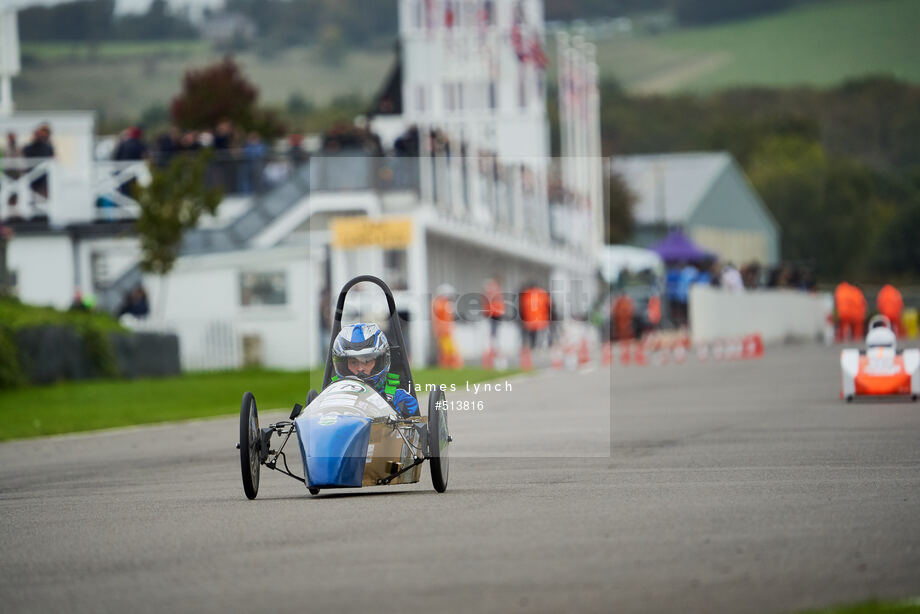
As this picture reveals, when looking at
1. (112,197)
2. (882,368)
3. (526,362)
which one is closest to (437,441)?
(882,368)

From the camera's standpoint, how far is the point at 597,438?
17.7 m

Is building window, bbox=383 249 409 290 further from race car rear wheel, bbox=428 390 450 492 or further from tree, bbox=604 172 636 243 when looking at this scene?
tree, bbox=604 172 636 243

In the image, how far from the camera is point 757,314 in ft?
150

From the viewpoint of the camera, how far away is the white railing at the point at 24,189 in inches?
1636

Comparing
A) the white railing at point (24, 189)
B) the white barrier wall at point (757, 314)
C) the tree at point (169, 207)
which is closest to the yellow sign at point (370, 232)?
the tree at point (169, 207)

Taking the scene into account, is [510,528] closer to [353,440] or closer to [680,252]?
[353,440]

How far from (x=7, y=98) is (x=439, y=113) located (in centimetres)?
2570

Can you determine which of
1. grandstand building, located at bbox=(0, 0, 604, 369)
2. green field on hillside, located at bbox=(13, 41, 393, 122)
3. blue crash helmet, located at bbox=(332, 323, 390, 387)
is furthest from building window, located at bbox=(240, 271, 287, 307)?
green field on hillside, located at bbox=(13, 41, 393, 122)

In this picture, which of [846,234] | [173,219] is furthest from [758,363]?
[846,234]

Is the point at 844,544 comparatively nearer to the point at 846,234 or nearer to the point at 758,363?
the point at 758,363

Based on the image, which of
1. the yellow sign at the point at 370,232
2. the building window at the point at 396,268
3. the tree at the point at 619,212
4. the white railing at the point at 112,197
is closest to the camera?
the yellow sign at the point at 370,232

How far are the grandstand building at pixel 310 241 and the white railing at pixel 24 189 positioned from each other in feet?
0.16

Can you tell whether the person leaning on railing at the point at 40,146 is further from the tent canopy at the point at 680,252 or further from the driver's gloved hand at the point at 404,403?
the driver's gloved hand at the point at 404,403

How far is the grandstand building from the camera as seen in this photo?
37.4 meters
